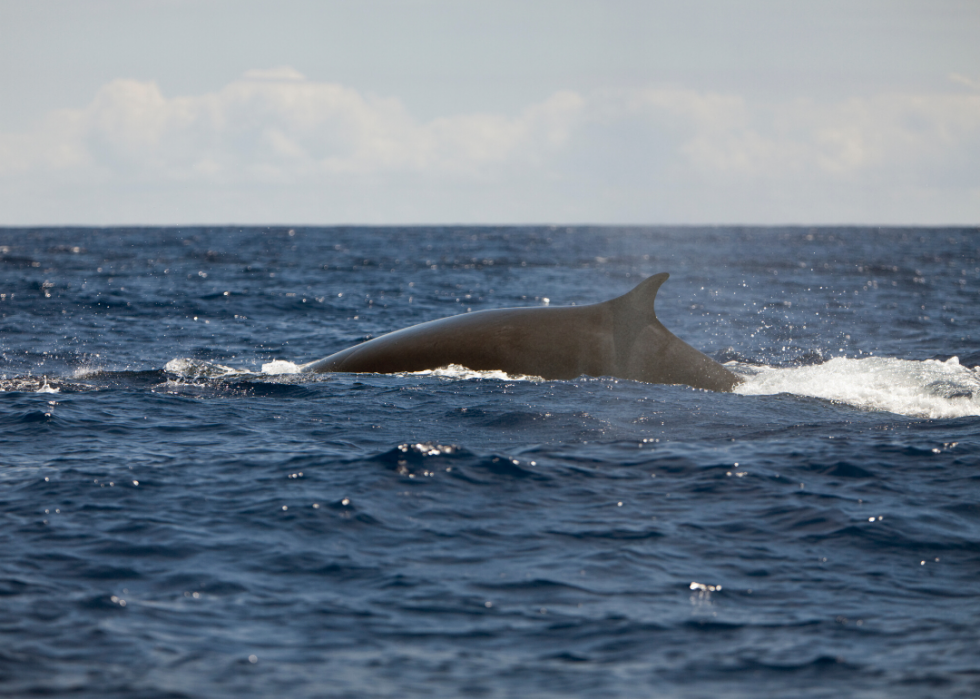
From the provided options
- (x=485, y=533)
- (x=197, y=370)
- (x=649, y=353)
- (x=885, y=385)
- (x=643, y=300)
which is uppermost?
(x=643, y=300)

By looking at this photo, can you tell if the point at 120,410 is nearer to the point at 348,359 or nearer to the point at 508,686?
the point at 348,359

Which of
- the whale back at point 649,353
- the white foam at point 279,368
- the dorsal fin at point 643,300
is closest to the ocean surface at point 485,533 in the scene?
the white foam at point 279,368

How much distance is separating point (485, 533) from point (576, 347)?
6109 millimetres

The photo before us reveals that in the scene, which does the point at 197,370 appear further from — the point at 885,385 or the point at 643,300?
the point at 885,385

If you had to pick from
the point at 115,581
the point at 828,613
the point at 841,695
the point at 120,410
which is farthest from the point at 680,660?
the point at 120,410

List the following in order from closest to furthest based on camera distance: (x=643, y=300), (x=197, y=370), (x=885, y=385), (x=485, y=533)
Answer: (x=485, y=533) < (x=643, y=300) < (x=885, y=385) < (x=197, y=370)

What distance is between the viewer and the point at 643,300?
13.3 metres

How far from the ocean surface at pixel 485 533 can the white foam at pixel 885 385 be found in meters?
0.07

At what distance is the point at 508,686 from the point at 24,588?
11.8ft

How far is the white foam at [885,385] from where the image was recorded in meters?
13.3

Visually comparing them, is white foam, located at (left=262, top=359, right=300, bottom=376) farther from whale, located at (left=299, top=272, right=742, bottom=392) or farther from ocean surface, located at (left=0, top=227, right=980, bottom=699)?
whale, located at (left=299, top=272, right=742, bottom=392)

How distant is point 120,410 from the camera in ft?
41.5

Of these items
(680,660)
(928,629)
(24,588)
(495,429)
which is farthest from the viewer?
(495,429)

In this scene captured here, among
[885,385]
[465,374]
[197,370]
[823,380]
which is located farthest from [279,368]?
[885,385]
